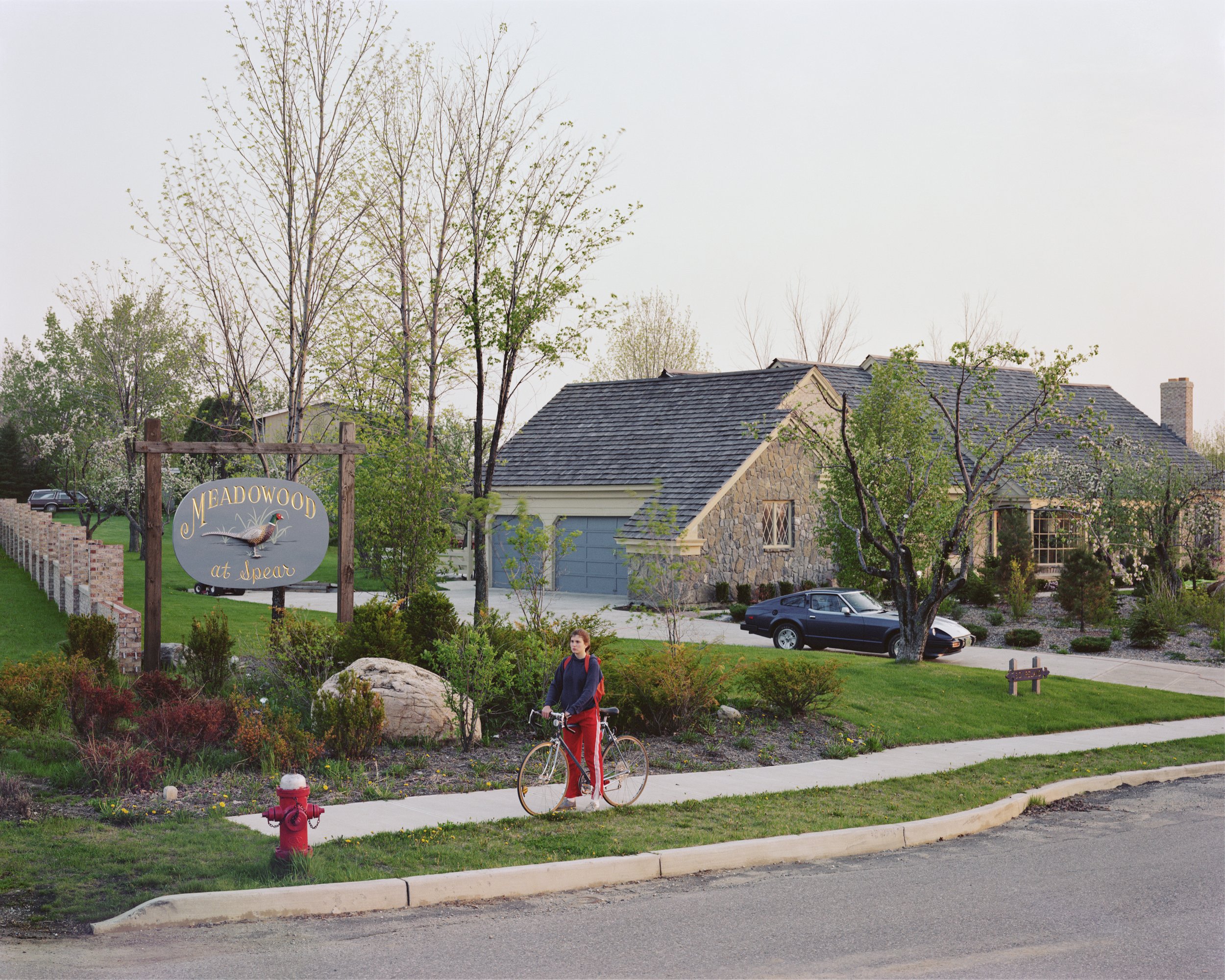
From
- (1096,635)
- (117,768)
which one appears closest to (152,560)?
(117,768)

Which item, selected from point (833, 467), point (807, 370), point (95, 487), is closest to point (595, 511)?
point (807, 370)

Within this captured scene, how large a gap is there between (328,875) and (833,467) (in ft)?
54.7

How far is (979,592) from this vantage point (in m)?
28.4

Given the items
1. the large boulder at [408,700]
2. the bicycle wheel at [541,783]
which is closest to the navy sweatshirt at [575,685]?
the bicycle wheel at [541,783]

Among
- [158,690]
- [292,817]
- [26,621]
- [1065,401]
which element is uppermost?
[1065,401]

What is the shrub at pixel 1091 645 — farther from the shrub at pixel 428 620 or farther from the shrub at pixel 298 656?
the shrub at pixel 298 656

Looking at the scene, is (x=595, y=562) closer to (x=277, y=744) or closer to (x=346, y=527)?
(x=346, y=527)

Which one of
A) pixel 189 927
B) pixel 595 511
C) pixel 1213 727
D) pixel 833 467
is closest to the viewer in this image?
pixel 189 927

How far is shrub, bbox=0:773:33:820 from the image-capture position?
29.1ft

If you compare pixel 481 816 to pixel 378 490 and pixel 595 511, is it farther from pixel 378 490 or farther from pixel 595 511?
pixel 595 511

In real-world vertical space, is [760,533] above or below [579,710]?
above

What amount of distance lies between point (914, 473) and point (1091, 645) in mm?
5034

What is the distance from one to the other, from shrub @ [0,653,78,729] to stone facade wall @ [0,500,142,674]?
2.89 m

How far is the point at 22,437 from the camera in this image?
75750 mm
